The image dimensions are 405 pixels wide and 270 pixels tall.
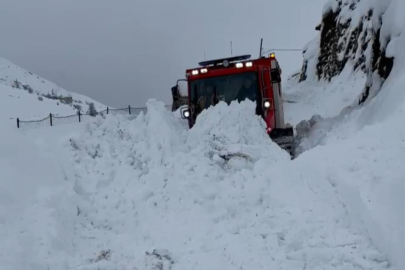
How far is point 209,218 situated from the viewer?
21.4 feet

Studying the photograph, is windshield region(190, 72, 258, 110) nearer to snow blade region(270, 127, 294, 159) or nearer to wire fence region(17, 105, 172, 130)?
snow blade region(270, 127, 294, 159)

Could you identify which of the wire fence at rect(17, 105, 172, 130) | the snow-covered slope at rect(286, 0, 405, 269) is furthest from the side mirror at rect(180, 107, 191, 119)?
the wire fence at rect(17, 105, 172, 130)

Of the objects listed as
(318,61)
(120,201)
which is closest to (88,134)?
(120,201)

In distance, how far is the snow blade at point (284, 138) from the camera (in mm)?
11078

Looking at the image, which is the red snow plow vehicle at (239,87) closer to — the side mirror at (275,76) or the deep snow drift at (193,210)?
the side mirror at (275,76)

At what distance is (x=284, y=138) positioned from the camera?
11.1 meters

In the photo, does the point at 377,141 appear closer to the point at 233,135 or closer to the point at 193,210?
the point at 193,210

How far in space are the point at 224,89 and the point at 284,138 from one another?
1.97 metres

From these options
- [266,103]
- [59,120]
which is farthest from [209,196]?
[59,120]

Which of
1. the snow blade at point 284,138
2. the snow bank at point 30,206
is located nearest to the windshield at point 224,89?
the snow blade at point 284,138

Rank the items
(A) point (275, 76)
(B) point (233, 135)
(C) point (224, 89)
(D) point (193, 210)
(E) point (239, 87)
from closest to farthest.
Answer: (D) point (193, 210) → (B) point (233, 135) → (E) point (239, 87) → (C) point (224, 89) → (A) point (275, 76)

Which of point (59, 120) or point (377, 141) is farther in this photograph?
point (59, 120)

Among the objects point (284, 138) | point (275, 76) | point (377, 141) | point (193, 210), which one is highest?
point (275, 76)

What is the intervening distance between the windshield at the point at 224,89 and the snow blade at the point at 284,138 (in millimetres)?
1022
